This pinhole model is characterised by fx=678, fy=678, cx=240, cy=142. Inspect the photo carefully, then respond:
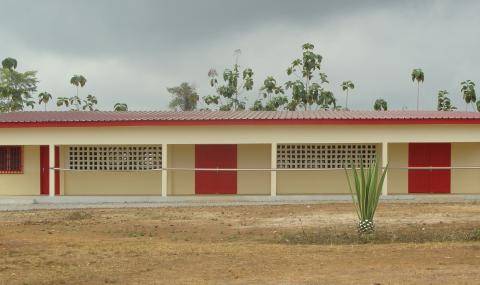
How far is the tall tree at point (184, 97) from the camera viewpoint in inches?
2119

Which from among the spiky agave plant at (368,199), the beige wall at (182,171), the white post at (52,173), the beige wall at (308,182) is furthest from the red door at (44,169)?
the spiky agave plant at (368,199)

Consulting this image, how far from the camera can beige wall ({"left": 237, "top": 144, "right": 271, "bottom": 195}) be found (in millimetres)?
22594

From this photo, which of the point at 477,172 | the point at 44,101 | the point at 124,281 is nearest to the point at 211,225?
the point at 124,281

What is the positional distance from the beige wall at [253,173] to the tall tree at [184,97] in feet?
103

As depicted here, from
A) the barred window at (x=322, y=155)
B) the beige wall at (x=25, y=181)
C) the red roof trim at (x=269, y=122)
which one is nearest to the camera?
the red roof trim at (x=269, y=122)

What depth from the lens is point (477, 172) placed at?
22.5m

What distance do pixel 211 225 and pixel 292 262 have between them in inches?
200

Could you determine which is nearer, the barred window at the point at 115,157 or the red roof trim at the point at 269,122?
the red roof trim at the point at 269,122

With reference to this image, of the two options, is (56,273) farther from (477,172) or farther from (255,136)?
(477,172)

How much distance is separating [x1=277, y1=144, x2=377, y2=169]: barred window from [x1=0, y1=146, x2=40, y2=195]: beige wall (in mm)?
8145

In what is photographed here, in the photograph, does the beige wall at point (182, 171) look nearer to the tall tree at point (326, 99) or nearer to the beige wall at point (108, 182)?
the beige wall at point (108, 182)

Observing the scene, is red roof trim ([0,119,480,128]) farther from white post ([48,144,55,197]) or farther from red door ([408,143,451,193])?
red door ([408,143,451,193])

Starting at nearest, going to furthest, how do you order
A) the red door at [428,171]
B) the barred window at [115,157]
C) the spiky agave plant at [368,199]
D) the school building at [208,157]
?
the spiky agave plant at [368,199] → the school building at [208,157] → the red door at [428,171] → the barred window at [115,157]

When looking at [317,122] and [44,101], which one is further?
[44,101]
